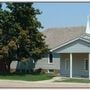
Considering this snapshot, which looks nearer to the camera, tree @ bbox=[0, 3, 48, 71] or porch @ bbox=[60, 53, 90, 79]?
tree @ bbox=[0, 3, 48, 71]

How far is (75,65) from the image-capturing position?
29.3 m

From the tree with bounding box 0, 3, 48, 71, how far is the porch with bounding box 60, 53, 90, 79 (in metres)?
2.38

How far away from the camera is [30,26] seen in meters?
24.7

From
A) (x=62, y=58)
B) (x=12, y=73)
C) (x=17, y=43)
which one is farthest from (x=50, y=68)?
(x=12, y=73)

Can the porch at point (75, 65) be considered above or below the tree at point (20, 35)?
below

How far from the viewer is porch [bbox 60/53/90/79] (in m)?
28.3

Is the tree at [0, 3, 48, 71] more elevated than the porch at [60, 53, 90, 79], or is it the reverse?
the tree at [0, 3, 48, 71]

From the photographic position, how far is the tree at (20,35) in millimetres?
23141

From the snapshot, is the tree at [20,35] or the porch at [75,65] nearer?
the tree at [20,35]

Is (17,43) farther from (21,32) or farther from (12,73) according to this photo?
(12,73)

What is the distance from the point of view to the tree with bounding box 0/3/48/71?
23.1 metres

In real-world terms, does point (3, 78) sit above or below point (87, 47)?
below

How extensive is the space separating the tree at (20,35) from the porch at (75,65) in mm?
2385

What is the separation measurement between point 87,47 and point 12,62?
6.03 meters
